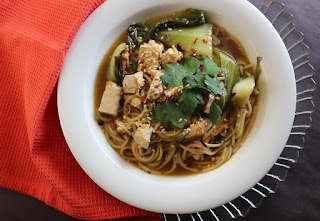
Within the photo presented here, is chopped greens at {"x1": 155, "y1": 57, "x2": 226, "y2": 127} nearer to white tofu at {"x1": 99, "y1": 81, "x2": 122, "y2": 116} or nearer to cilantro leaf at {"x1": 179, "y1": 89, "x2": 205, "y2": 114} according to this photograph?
cilantro leaf at {"x1": 179, "y1": 89, "x2": 205, "y2": 114}

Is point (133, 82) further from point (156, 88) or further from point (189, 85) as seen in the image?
point (189, 85)

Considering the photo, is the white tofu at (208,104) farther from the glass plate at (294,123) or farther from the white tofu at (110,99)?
the glass plate at (294,123)

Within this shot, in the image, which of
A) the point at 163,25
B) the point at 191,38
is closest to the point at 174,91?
the point at 191,38

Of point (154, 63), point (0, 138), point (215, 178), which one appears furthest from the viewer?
point (0, 138)

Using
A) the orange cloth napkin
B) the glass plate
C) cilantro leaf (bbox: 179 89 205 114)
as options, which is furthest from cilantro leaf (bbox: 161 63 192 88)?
the glass plate

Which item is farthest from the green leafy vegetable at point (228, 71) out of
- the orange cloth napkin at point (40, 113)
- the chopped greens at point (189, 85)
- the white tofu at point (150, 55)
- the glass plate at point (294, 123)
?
the orange cloth napkin at point (40, 113)

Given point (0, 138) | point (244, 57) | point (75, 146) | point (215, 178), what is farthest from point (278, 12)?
point (0, 138)

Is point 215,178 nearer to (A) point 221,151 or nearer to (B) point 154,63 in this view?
(A) point 221,151
